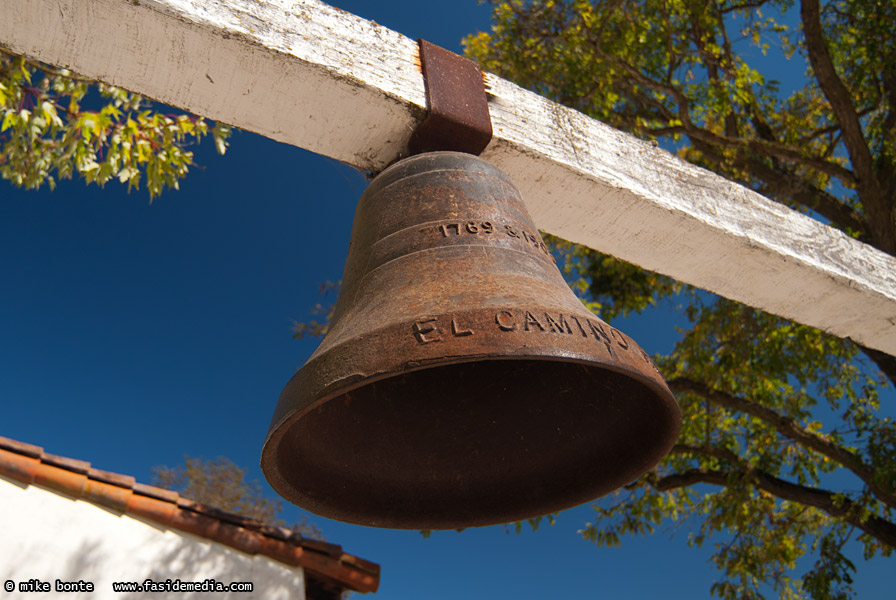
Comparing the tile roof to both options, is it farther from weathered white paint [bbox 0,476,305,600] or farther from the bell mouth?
the bell mouth

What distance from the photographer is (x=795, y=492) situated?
5469mm

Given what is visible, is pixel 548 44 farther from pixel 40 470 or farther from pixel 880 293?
pixel 40 470

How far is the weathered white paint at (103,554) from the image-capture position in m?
→ 4.46

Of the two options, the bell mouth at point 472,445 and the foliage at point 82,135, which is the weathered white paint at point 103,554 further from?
the bell mouth at point 472,445

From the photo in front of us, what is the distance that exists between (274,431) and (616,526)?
5757 millimetres

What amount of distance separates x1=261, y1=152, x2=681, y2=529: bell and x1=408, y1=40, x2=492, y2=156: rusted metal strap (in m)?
0.16

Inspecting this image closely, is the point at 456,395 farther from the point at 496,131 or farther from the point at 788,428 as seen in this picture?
the point at 788,428

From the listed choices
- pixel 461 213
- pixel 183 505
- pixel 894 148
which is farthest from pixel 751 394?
pixel 461 213

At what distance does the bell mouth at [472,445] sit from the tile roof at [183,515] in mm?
4125

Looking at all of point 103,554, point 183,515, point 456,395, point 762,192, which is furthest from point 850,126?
point 103,554

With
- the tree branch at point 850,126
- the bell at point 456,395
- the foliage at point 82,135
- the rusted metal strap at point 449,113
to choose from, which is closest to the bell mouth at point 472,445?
the bell at point 456,395

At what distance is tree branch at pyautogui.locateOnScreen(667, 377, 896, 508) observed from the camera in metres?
→ 5.00

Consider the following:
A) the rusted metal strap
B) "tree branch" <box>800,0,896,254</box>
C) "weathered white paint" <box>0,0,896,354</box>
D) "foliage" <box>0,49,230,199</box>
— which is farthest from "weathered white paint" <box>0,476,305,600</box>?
"tree branch" <box>800,0,896,254</box>

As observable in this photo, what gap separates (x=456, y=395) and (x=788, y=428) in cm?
481
